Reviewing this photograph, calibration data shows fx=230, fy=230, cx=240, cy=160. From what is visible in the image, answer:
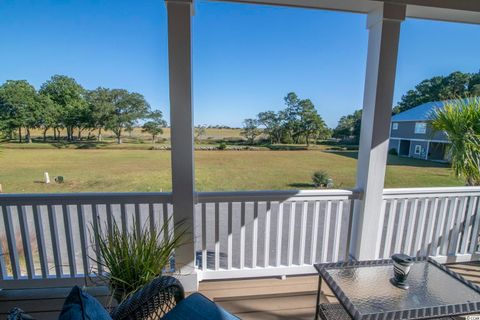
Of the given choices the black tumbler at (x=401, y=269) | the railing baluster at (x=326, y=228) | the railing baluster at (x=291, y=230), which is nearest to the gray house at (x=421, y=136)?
the railing baluster at (x=326, y=228)

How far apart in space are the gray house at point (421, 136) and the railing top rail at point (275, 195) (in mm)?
908

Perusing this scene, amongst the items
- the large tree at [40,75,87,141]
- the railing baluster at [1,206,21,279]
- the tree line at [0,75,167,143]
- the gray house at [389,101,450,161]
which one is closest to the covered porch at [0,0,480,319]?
the railing baluster at [1,206,21,279]

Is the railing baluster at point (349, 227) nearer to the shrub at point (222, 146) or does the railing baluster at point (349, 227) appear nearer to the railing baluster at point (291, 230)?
the railing baluster at point (291, 230)

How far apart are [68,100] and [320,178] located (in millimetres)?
3027

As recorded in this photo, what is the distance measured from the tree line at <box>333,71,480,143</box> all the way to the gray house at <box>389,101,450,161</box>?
0.09 metres

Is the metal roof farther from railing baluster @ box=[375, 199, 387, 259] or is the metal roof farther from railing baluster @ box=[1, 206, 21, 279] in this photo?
railing baluster @ box=[1, 206, 21, 279]

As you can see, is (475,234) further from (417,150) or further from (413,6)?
(413,6)

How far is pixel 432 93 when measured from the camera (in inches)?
107

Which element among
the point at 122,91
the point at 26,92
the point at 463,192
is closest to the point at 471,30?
the point at 463,192

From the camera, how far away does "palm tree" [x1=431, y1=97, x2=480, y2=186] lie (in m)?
2.45

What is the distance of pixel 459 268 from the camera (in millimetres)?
2553

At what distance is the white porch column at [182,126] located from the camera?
1826mm

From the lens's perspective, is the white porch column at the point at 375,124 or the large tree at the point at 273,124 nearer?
the white porch column at the point at 375,124

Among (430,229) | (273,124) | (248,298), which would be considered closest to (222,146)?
(273,124)
